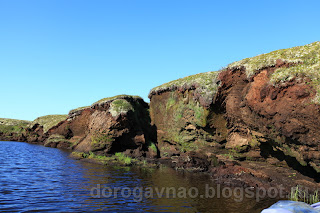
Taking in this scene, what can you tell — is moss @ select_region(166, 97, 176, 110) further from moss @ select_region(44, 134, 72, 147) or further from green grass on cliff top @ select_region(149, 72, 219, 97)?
moss @ select_region(44, 134, 72, 147)

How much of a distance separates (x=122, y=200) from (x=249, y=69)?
1686 centimetres

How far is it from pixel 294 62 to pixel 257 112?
16.8 ft

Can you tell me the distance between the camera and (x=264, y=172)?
2073 cm

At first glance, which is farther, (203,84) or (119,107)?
(119,107)

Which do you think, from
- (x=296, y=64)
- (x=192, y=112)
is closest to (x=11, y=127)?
(x=192, y=112)

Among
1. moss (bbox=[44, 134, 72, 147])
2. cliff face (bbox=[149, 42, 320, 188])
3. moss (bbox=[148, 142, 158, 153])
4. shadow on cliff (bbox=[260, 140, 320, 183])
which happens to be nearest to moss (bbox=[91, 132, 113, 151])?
→ moss (bbox=[148, 142, 158, 153])

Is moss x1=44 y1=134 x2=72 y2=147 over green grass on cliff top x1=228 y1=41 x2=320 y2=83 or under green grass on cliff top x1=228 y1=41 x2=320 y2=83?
under

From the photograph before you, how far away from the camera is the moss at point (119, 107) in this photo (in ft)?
117

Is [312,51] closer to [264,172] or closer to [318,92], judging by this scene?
[318,92]

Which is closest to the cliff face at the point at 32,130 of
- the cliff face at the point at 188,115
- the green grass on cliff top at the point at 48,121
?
the green grass on cliff top at the point at 48,121

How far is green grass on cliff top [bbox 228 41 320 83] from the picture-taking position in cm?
1700

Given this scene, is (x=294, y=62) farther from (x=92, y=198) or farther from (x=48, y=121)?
(x=48, y=121)

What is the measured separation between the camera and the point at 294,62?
18172mm

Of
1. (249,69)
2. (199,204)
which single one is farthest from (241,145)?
(199,204)
